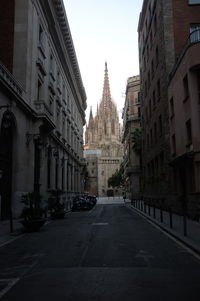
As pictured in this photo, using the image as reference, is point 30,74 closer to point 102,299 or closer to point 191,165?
point 191,165

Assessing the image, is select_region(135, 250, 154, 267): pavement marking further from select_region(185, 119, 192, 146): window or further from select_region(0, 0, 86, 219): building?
select_region(185, 119, 192, 146): window

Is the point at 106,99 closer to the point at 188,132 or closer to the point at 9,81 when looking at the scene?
the point at 188,132

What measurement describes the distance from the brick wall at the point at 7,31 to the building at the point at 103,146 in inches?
4672

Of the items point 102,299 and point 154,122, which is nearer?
point 102,299

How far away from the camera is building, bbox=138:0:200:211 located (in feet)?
90.9

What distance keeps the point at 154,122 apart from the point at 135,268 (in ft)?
90.8

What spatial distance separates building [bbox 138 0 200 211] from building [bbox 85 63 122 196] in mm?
106404

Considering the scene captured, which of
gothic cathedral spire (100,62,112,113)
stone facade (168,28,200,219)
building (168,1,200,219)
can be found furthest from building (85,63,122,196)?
stone facade (168,28,200,219)

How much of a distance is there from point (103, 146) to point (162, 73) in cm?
12203

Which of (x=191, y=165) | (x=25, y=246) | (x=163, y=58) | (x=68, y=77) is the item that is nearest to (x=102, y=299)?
(x=25, y=246)

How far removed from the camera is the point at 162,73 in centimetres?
2911

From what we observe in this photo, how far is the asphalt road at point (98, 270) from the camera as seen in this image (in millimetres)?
5945

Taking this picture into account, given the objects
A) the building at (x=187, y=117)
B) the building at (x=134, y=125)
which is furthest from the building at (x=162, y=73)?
the building at (x=134, y=125)

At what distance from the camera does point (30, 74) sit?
2483 cm
